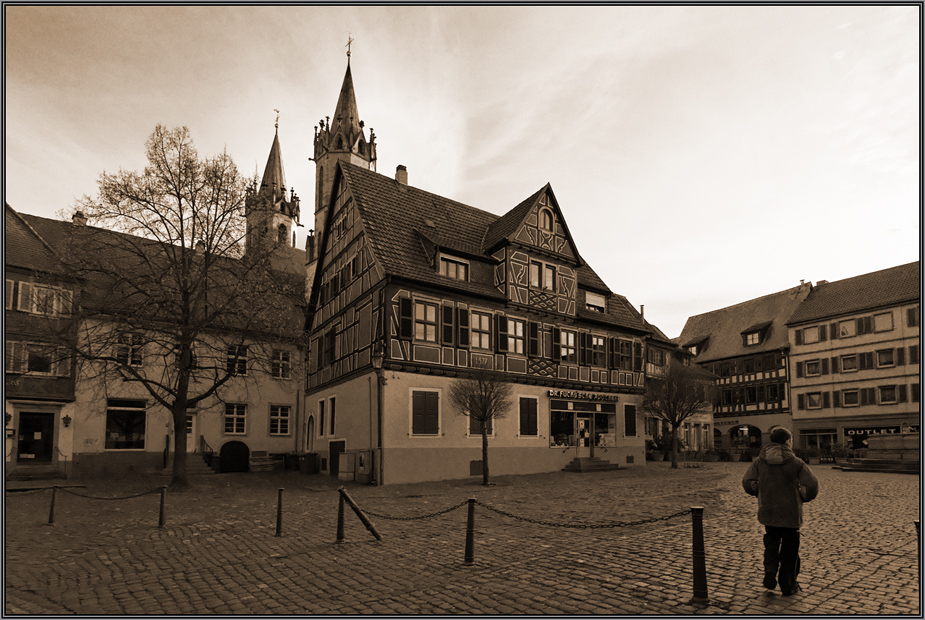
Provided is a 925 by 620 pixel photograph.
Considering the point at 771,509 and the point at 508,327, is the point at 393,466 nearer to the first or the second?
the point at 508,327

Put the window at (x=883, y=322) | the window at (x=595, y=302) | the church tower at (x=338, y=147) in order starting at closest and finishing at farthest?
the window at (x=595, y=302) < the window at (x=883, y=322) < the church tower at (x=338, y=147)

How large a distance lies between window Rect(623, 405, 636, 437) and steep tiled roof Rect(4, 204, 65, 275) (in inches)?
1061

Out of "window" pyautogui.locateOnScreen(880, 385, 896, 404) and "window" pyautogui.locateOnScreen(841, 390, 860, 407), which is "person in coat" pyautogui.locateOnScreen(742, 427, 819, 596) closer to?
"window" pyautogui.locateOnScreen(880, 385, 896, 404)

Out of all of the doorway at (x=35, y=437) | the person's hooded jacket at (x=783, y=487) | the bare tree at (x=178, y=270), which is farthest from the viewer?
the doorway at (x=35, y=437)

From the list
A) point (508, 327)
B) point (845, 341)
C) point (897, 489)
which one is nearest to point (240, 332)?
point (508, 327)

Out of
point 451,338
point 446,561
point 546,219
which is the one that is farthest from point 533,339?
point 446,561

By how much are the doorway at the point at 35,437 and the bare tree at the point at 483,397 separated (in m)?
17.9

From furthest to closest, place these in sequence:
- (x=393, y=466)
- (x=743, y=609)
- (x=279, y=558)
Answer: (x=393, y=466)
(x=279, y=558)
(x=743, y=609)

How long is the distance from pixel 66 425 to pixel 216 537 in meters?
21.3

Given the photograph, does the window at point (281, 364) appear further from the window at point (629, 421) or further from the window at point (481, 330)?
the window at point (629, 421)

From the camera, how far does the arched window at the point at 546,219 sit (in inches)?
1189

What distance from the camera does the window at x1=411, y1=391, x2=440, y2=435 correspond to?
2462 centimetres

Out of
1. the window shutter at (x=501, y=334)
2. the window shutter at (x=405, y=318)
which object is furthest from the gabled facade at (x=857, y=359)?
the window shutter at (x=405, y=318)

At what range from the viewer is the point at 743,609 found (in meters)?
6.79
